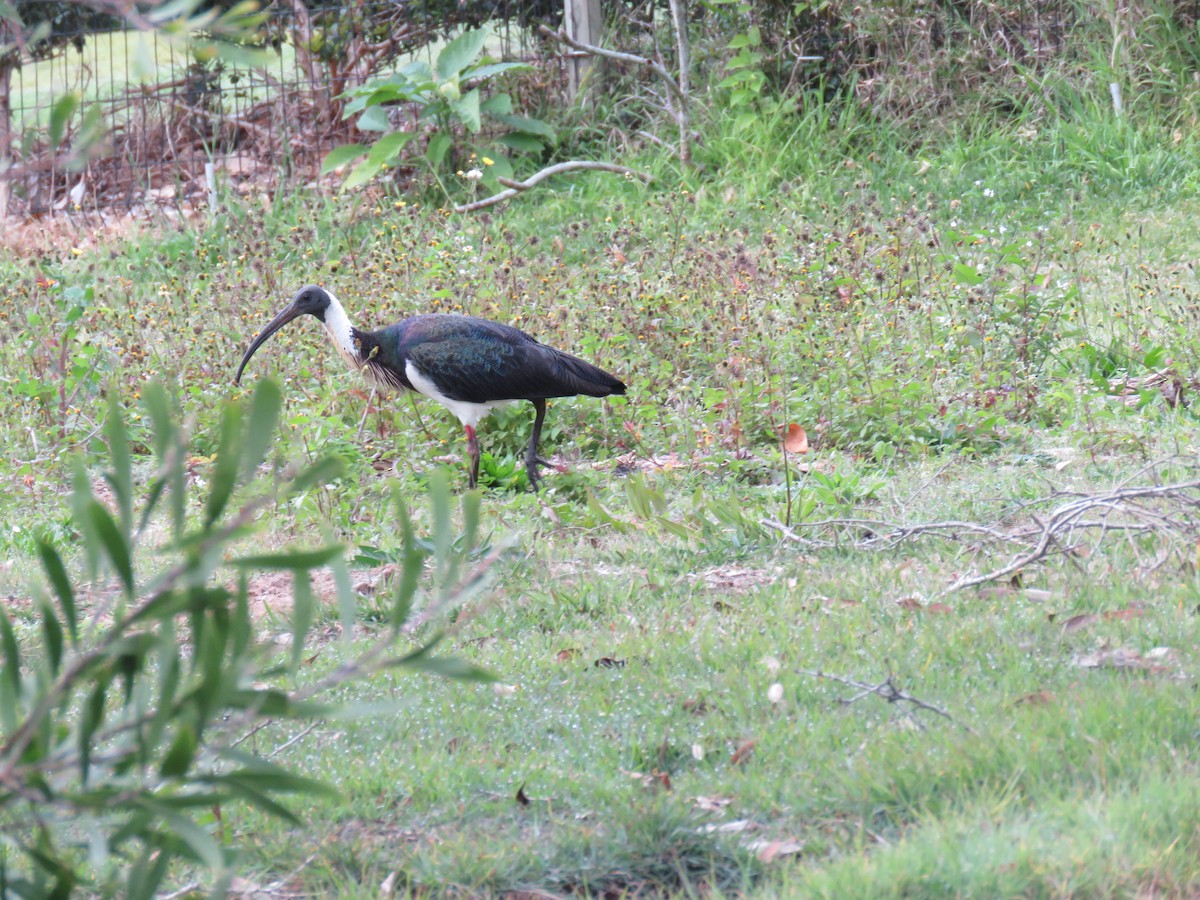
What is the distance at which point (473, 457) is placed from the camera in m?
6.42

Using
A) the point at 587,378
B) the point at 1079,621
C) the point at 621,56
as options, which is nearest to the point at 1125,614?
the point at 1079,621

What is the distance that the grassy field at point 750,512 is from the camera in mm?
2766

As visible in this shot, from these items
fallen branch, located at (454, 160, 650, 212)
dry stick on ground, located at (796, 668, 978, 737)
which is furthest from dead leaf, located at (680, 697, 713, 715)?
fallen branch, located at (454, 160, 650, 212)

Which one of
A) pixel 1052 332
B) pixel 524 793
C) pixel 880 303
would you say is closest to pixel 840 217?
pixel 880 303

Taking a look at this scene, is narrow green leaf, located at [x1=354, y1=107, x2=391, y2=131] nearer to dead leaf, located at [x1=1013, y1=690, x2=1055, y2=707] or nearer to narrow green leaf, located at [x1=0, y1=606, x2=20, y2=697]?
dead leaf, located at [x1=1013, y1=690, x2=1055, y2=707]

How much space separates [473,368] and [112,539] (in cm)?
505

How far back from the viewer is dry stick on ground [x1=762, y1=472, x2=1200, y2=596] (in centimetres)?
398

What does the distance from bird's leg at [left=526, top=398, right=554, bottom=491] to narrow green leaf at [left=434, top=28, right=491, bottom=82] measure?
16.4 ft

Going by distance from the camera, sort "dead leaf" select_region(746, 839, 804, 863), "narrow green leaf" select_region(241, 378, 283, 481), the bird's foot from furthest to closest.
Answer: the bird's foot, "dead leaf" select_region(746, 839, 804, 863), "narrow green leaf" select_region(241, 378, 283, 481)

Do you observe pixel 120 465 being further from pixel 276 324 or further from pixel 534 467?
pixel 276 324

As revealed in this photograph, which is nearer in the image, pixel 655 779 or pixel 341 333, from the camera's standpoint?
pixel 655 779

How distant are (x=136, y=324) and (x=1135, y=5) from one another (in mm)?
7471

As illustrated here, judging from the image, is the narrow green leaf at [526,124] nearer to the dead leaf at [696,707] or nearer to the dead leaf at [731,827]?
the dead leaf at [696,707]

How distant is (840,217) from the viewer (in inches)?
337
